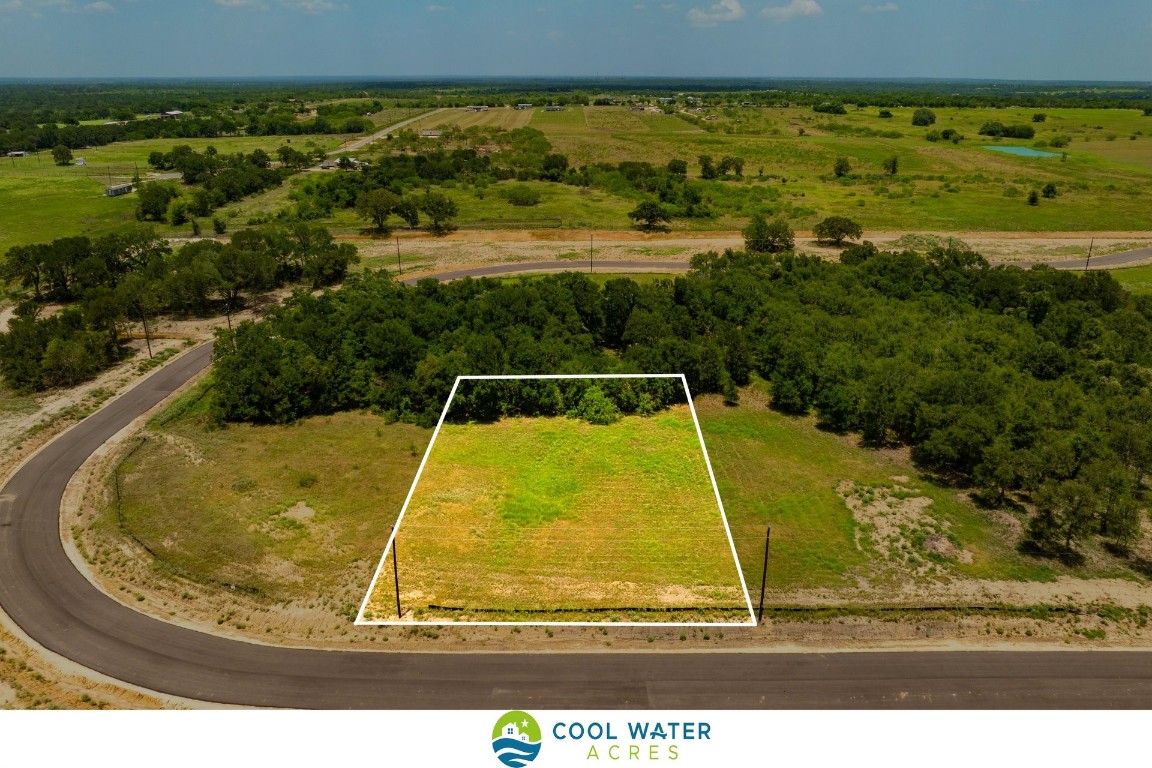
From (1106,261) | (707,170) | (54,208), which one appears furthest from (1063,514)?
(54,208)

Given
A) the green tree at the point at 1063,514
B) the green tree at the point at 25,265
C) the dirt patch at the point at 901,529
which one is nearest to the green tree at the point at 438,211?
the green tree at the point at 25,265

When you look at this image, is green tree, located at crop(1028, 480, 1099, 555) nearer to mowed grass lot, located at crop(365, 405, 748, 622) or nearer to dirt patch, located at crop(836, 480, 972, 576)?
dirt patch, located at crop(836, 480, 972, 576)

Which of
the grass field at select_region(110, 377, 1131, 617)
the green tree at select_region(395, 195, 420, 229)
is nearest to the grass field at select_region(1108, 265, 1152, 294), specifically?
the grass field at select_region(110, 377, 1131, 617)

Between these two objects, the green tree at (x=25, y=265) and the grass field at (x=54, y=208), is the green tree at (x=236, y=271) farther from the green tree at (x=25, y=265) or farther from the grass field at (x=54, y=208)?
the grass field at (x=54, y=208)

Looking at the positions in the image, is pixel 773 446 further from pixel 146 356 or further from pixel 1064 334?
pixel 146 356

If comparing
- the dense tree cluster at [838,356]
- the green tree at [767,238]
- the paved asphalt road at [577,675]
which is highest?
the green tree at [767,238]

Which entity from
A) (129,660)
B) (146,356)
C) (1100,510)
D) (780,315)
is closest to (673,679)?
(129,660)

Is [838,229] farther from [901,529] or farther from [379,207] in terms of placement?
[901,529]
